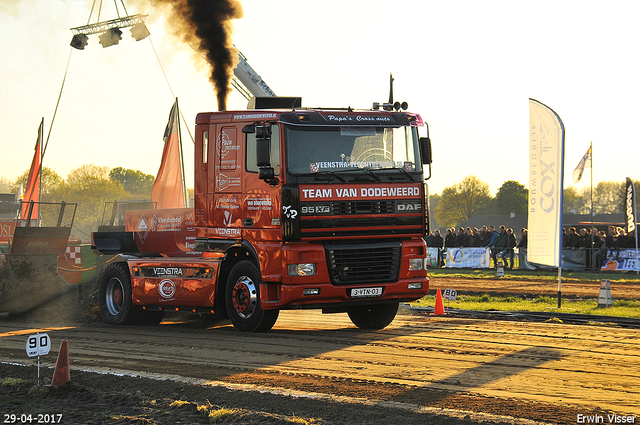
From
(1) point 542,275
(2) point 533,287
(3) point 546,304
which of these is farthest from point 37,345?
(1) point 542,275

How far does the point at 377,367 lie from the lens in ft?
26.9

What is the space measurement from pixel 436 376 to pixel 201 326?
6.15 metres

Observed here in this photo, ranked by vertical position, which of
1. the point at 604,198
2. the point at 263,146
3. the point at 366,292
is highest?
the point at 604,198

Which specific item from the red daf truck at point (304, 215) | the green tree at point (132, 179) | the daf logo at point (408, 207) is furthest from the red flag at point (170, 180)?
the green tree at point (132, 179)

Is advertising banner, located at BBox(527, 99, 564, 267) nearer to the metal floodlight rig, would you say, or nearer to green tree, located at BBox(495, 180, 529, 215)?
the metal floodlight rig

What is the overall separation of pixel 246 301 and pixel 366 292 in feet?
6.12

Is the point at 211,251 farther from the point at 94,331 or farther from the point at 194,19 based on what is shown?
the point at 194,19

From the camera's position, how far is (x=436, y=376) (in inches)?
299

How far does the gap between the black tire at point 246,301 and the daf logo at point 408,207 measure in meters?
2.32

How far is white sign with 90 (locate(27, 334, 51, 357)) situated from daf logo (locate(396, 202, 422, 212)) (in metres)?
5.31

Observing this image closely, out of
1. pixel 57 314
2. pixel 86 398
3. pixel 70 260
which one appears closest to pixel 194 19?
pixel 70 260

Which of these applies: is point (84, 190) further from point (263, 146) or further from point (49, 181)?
point (263, 146)

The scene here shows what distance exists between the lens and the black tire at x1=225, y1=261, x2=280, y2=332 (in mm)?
10820

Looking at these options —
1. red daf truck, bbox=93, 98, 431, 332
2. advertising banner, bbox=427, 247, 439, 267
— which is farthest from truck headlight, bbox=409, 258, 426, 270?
advertising banner, bbox=427, 247, 439, 267
